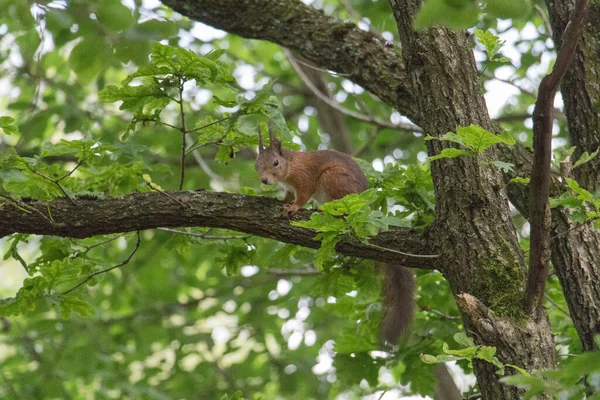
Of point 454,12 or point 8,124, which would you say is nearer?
point 454,12

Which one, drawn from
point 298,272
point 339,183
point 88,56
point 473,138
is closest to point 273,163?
point 339,183

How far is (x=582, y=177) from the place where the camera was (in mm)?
3525

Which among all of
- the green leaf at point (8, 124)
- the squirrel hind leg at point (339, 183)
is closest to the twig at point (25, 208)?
the green leaf at point (8, 124)

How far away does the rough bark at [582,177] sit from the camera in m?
3.14

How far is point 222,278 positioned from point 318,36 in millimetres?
4132

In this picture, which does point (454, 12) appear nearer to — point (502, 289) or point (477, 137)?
point (477, 137)

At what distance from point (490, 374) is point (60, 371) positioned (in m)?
5.07

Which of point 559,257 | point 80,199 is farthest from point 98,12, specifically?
point 559,257

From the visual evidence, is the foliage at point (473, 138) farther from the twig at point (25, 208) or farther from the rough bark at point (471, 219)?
the twig at point (25, 208)

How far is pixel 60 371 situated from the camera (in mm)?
6676

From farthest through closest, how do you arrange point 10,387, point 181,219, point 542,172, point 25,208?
1. point 10,387
2. point 181,219
3. point 25,208
4. point 542,172

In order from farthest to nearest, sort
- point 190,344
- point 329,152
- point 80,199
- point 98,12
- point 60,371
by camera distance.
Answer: point 190,344
point 60,371
point 329,152
point 80,199
point 98,12

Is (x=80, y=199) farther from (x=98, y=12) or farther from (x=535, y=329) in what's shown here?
(x=98, y=12)

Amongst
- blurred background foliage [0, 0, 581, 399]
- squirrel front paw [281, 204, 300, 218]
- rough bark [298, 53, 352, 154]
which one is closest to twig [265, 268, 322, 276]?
blurred background foliage [0, 0, 581, 399]
